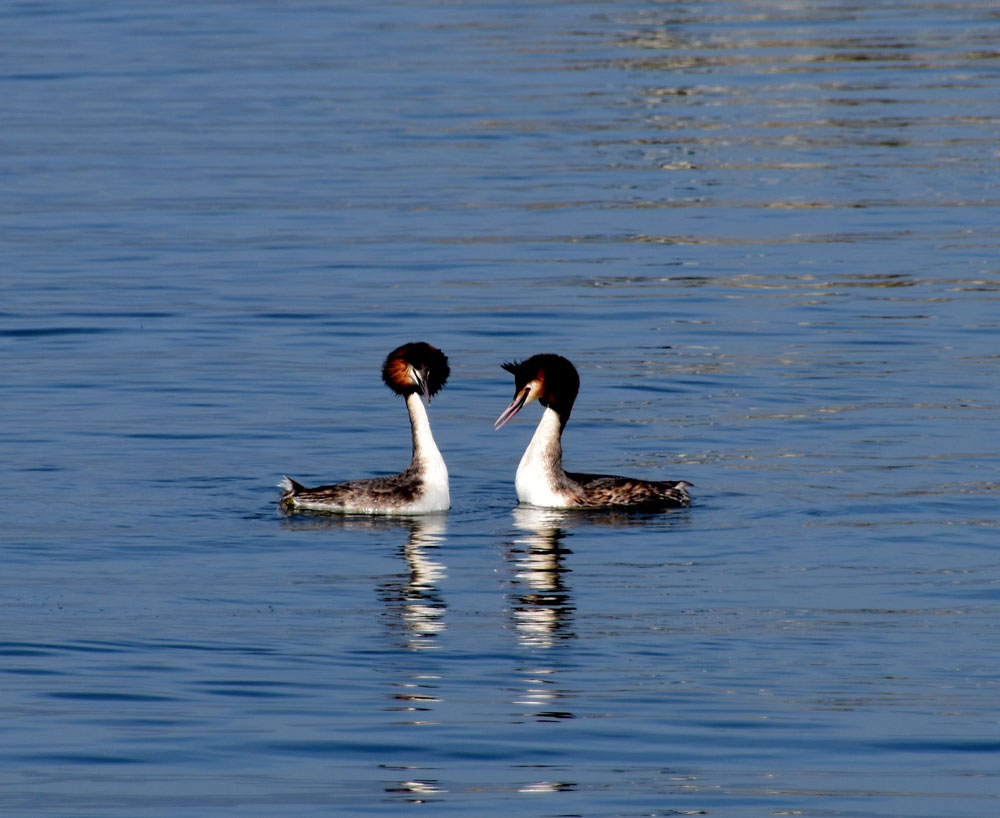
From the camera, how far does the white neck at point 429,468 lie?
55.4 feet

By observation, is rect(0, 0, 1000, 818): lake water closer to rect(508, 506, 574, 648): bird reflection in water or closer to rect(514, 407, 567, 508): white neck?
rect(508, 506, 574, 648): bird reflection in water

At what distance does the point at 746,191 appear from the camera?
32719 millimetres

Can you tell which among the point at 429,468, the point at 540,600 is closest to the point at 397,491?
the point at 429,468

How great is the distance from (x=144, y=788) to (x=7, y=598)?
3944 millimetres

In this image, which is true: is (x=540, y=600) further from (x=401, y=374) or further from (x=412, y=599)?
(x=401, y=374)

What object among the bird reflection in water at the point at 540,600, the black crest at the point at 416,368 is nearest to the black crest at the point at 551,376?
the black crest at the point at 416,368

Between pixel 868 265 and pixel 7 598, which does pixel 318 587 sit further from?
pixel 868 265

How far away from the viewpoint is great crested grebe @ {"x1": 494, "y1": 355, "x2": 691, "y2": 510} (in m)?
17.0

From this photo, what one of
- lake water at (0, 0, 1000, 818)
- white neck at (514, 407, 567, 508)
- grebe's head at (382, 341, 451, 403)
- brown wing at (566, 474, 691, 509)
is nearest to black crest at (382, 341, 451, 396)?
grebe's head at (382, 341, 451, 403)

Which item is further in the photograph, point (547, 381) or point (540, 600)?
point (547, 381)

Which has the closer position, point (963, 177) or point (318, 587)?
point (318, 587)

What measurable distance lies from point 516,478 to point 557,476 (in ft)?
1.25

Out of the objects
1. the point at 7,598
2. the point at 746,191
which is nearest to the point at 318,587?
the point at 7,598

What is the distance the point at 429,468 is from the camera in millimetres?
16875
